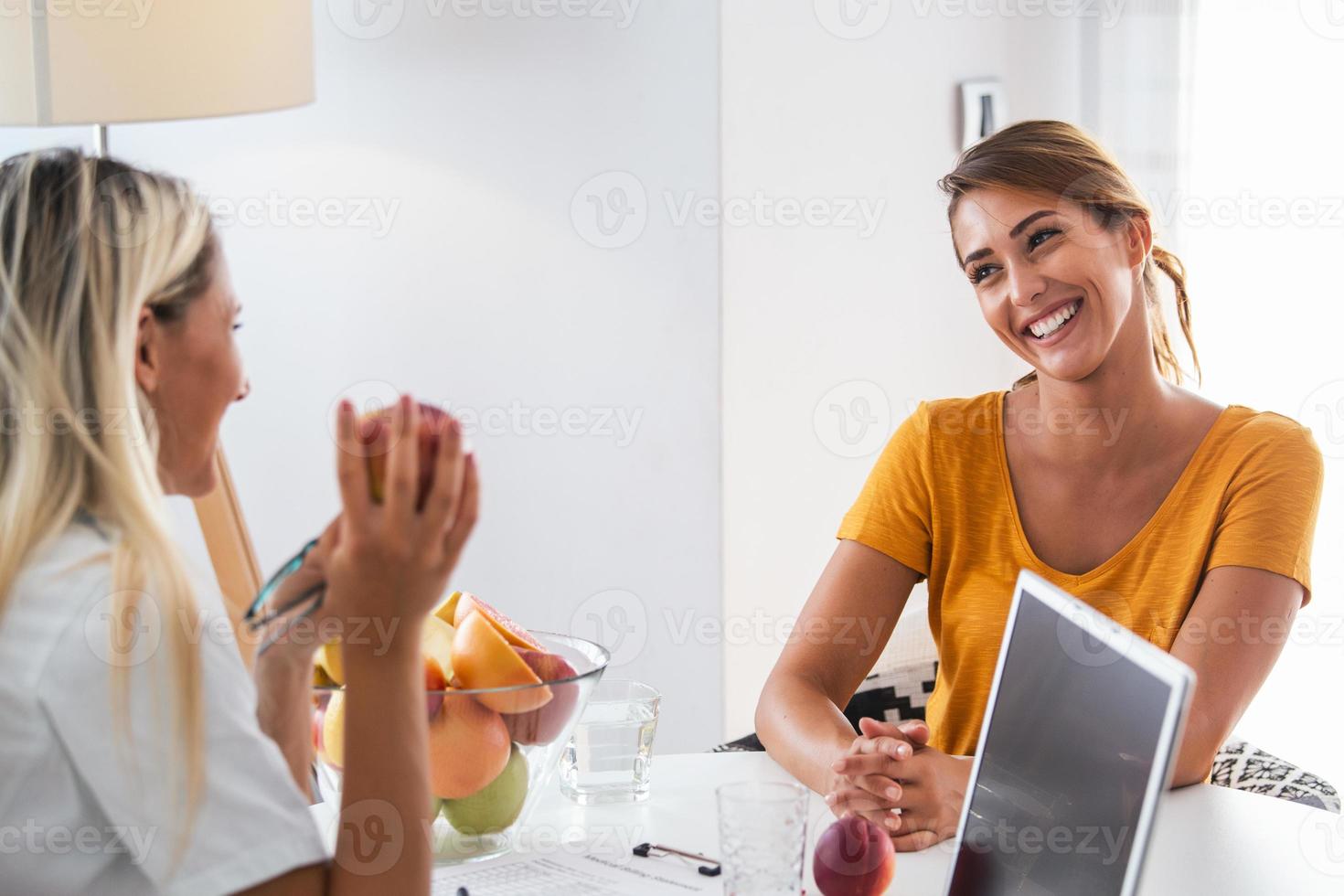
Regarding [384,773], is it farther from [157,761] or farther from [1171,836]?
[1171,836]

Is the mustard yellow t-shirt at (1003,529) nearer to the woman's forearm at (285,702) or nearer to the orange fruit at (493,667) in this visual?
the orange fruit at (493,667)

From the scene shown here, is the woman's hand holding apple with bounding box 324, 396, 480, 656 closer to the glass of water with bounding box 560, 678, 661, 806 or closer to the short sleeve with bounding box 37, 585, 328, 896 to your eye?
the short sleeve with bounding box 37, 585, 328, 896

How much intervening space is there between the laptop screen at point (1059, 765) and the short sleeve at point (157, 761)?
520mm

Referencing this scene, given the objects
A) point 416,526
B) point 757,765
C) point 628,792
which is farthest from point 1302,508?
→ point 416,526

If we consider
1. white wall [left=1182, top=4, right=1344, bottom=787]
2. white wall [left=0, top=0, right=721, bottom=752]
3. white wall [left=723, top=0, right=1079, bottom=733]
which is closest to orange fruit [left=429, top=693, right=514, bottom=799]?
white wall [left=0, top=0, right=721, bottom=752]

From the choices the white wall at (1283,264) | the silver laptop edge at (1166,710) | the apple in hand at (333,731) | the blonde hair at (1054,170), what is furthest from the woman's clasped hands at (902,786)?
the white wall at (1283,264)

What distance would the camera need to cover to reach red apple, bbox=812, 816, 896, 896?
1.10 meters

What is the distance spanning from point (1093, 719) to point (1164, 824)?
46 cm

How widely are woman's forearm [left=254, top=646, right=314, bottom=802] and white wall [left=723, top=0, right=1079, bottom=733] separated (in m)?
1.76

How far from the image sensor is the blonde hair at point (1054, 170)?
168cm

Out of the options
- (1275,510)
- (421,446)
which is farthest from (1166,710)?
(1275,510)

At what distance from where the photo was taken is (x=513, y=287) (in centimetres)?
265

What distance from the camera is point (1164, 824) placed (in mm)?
1311

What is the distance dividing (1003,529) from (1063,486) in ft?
0.32
